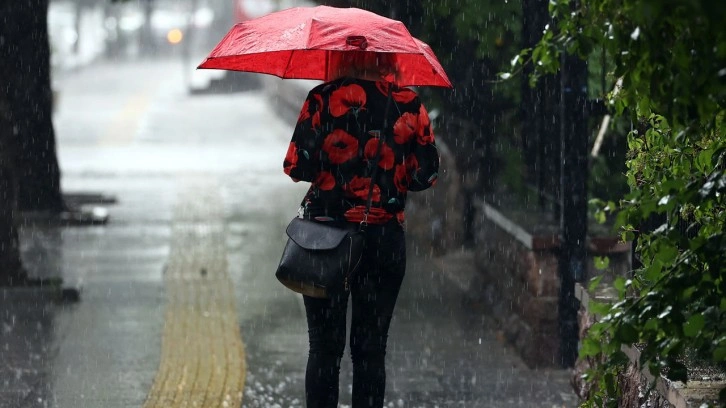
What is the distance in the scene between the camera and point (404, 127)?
4.77m

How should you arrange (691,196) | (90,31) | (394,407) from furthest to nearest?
1. (90,31)
2. (394,407)
3. (691,196)

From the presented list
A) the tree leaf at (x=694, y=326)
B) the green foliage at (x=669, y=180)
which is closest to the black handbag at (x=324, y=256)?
the green foliage at (x=669, y=180)

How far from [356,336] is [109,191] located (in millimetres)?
10151

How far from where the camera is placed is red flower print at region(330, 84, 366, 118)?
15.5 ft

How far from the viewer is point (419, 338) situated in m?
7.73

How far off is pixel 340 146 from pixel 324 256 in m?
0.39

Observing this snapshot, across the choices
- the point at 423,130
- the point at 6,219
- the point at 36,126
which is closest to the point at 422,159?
the point at 423,130

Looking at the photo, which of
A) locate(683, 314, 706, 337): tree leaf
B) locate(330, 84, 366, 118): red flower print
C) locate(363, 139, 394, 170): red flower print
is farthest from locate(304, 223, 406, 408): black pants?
locate(683, 314, 706, 337): tree leaf

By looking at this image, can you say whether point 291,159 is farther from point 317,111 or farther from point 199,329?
point 199,329

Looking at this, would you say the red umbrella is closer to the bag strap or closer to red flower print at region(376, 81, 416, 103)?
red flower print at region(376, 81, 416, 103)

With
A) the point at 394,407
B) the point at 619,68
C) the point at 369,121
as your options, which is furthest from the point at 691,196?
the point at 394,407

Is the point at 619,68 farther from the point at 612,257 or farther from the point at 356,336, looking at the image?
the point at 612,257

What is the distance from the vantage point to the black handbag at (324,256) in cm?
466

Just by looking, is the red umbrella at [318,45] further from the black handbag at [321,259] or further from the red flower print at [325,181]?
the black handbag at [321,259]
